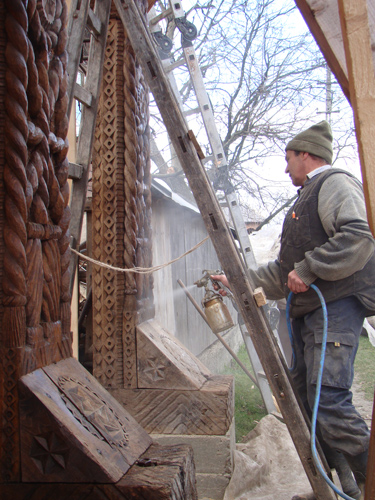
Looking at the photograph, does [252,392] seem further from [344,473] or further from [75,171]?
[75,171]

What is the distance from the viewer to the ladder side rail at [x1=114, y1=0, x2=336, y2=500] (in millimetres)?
2254

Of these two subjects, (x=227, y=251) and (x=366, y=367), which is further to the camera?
(x=366, y=367)

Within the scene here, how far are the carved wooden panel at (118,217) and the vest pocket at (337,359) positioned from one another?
1047mm

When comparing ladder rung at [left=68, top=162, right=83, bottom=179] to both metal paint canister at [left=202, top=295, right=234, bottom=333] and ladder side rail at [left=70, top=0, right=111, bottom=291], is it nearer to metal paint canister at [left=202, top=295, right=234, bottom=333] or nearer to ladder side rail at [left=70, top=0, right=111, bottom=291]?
ladder side rail at [left=70, top=0, right=111, bottom=291]

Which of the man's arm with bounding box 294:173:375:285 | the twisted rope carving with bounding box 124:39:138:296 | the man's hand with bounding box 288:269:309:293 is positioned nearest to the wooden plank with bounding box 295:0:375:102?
the man's arm with bounding box 294:173:375:285

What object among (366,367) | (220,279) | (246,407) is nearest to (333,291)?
(220,279)

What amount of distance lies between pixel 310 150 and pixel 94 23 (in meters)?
1.50

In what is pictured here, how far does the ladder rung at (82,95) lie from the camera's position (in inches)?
96.0

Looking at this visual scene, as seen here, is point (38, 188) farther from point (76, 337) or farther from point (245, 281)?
point (76, 337)

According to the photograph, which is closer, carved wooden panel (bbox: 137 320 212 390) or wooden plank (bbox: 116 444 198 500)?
wooden plank (bbox: 116 444 198 500)

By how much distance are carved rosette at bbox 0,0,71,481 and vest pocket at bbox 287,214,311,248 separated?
5.37 feet

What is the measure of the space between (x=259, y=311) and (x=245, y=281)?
0.57 ft

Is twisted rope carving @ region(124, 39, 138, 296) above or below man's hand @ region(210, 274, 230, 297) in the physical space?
above

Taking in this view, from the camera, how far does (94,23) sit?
2594 millimetres
